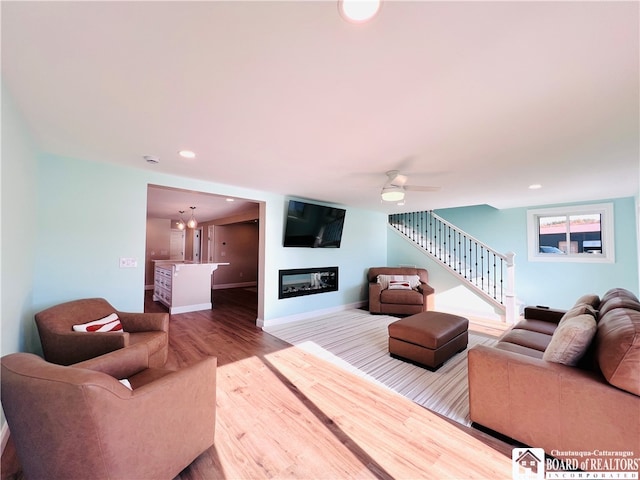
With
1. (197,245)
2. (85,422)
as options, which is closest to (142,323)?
(85,422)

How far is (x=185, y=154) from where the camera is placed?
260 cm

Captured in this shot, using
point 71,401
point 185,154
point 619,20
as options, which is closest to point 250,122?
point 185,154

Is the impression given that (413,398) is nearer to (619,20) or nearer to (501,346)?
(501,346)

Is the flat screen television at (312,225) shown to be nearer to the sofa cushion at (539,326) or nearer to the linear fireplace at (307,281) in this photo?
the linear fireplace at (307,281)

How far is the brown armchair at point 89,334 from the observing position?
79.4 inches

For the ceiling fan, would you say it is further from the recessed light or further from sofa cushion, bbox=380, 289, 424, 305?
sofa cushion, bbox=380, 289, 424, 305

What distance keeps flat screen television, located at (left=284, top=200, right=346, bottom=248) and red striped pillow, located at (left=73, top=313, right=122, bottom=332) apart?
105 inches

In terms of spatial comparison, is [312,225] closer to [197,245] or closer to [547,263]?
[547,263]

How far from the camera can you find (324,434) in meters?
1.85

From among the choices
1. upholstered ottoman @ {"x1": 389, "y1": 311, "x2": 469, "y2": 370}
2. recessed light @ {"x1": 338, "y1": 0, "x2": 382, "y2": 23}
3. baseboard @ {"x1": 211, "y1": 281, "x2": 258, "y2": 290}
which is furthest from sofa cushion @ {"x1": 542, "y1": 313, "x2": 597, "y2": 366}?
baseboard @ {"x1": 211, "y1": 281, "x2": 258, "y2": 290}

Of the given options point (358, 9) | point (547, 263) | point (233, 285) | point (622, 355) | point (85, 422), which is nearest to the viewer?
point (358, 9)

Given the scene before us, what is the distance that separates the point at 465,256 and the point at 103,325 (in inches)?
273

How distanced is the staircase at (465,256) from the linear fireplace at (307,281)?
2.44 meters

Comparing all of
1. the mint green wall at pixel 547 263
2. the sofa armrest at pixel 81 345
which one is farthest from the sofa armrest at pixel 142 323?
the mint green wall at pixel 547 263
